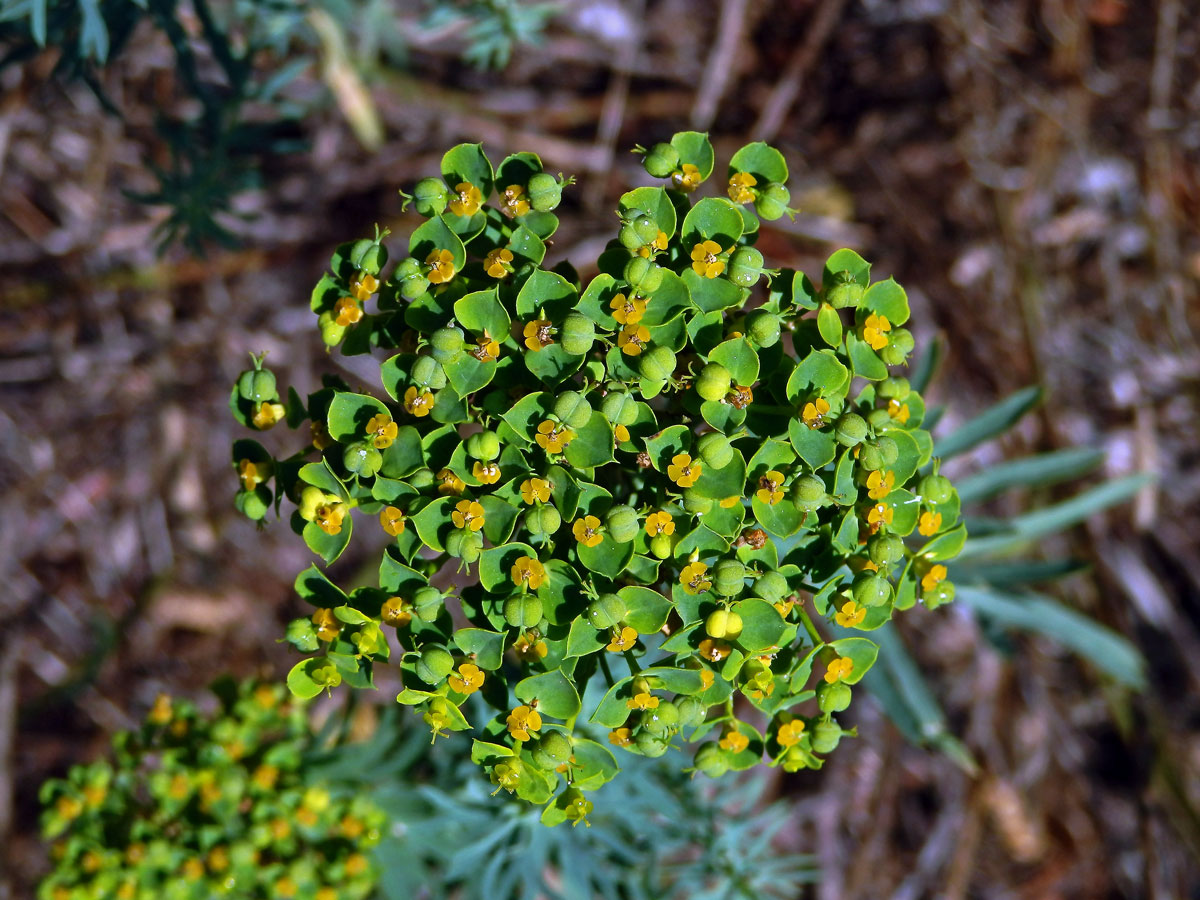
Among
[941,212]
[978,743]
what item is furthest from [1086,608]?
[941,212]

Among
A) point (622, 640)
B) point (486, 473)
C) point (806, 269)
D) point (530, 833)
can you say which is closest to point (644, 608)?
point (622, 640)

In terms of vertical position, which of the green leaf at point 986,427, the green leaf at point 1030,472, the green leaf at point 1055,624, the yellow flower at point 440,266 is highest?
the yellow flower at point 440,266

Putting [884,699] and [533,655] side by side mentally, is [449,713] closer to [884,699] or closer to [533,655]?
[533,655]

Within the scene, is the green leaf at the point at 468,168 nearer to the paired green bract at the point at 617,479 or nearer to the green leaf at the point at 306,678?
the paired green bract at the point at 617,479

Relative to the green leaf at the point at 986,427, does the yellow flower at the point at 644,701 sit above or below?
above

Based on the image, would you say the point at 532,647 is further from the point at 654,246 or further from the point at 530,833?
the point at 530,833

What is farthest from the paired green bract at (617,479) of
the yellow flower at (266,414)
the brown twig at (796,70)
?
the brown twig at (796,70)
